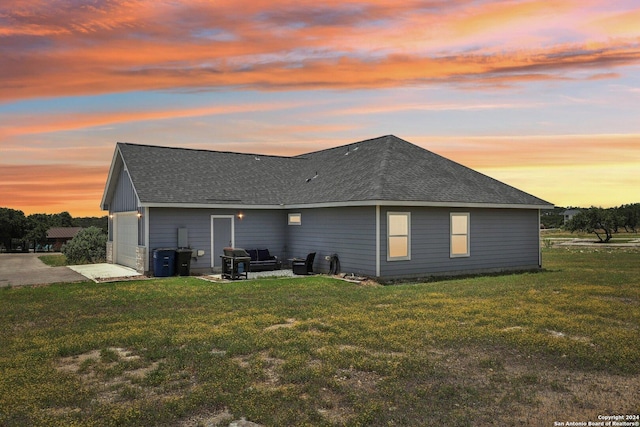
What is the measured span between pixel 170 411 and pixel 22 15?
13962 millimetres

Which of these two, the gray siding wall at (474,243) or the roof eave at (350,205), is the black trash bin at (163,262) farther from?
the gray siding wall at (474,243)

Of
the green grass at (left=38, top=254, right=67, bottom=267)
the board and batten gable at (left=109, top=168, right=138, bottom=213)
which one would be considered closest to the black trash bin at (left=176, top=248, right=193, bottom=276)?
the board and batten gable at (left=109, top=168, right=138, bottom=213)

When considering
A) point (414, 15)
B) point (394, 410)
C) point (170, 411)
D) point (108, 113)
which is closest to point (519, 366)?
point (394, 410)

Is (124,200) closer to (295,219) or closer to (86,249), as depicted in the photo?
(86,249)

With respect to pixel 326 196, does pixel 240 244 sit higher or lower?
lower

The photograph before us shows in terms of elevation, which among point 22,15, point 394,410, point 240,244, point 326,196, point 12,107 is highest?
point 22,15

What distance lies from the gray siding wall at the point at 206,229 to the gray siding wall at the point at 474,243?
270 inches

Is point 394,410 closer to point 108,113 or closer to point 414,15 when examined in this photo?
point 414,15

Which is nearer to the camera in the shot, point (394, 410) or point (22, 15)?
point (394, 410)

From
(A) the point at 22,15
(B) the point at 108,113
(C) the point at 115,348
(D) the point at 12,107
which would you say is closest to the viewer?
(C) the point at 115,348

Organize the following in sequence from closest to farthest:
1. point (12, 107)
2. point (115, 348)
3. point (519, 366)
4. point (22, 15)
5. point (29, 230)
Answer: point (519, 366) → point (115, 348) → point (22, 15) → point (12, 107) → point (29, 230)

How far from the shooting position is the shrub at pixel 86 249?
27.6 m

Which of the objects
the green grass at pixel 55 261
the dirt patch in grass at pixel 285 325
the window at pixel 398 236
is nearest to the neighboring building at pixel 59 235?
the green grass at pixel 55 261

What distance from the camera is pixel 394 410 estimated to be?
212 inches
